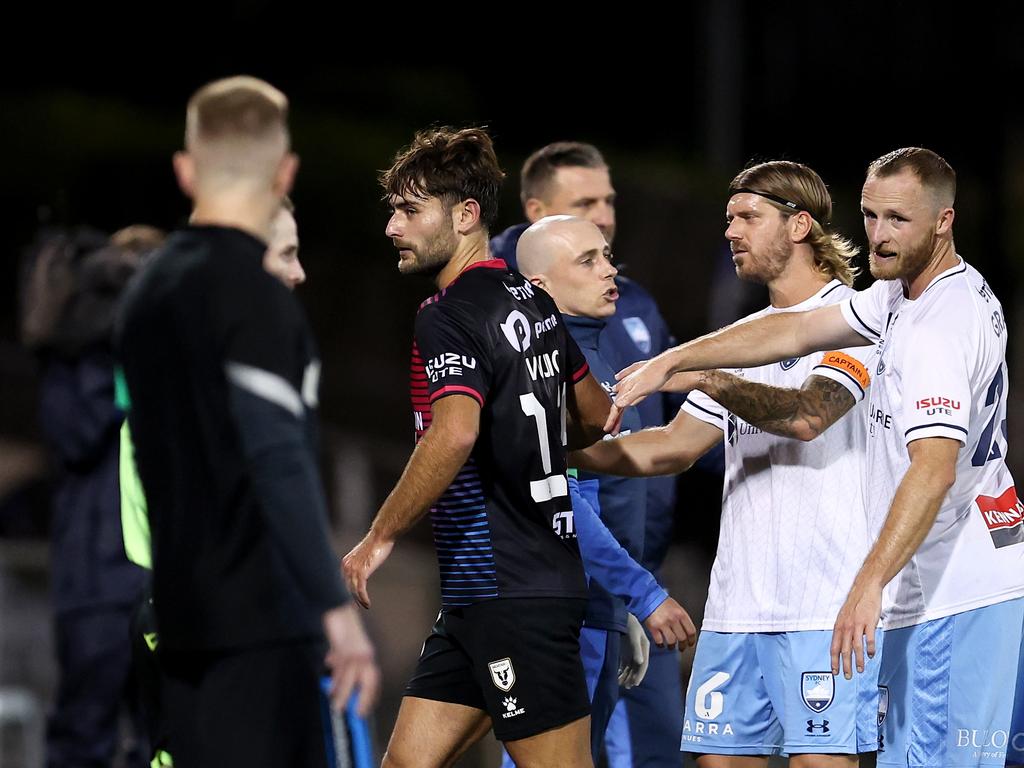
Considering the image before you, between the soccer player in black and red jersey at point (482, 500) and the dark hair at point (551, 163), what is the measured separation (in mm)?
1853

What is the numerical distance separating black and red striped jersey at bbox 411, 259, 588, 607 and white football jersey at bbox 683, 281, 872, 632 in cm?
64

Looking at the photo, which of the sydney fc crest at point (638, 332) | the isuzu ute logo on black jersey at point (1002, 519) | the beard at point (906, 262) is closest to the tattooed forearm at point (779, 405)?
the beard at point (906, 262)

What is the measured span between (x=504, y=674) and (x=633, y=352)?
185 cm

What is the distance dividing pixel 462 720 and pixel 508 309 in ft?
4.15

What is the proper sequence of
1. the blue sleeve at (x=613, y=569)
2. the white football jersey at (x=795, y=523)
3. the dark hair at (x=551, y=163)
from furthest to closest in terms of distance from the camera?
the dark hair at (x=551, y=163) < the blue sleeve at (x=613, y=569) < the white football jersey at (x=795, y=523)

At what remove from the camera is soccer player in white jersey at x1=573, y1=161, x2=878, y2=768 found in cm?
485

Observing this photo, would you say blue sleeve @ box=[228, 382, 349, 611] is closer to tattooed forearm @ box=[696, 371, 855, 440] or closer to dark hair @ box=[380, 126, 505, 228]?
dark hair @ box=[380, 126, 505, 228]

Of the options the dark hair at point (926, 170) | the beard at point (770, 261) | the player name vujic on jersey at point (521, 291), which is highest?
the dark hair at point (926, 170)

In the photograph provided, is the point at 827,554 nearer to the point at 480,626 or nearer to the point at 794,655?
the point at 794,655

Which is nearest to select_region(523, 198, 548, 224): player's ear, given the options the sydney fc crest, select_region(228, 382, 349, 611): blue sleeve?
the sydney fc crest

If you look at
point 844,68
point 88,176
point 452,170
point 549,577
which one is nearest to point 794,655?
point 549,577

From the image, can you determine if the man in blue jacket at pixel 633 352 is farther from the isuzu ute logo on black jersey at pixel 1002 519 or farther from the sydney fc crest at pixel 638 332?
the isuzu ute logo on black jersey at pixel 1002 519

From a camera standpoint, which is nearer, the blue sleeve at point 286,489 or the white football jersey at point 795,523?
the blue sleeve at point 286,489

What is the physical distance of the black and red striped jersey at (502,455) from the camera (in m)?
4.56
